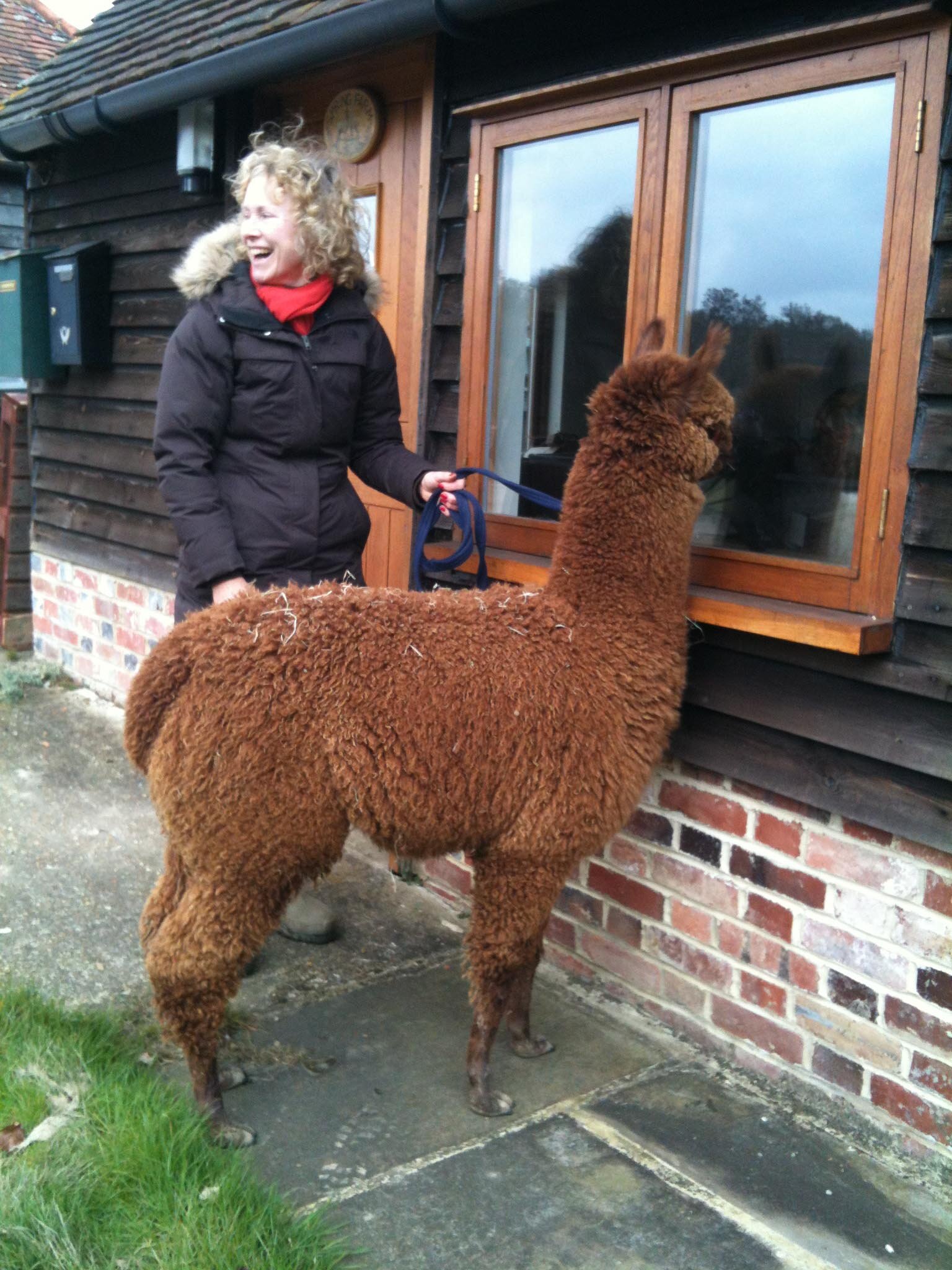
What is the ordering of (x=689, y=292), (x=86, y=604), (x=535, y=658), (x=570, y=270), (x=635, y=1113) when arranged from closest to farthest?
(x=535, y=658), (x=635, y=1113), (x=689, y=292), (x=570, y=270), (x=86, y=604)

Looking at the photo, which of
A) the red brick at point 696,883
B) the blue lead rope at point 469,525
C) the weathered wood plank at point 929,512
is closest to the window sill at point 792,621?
the weathered wood plank at point 929,512

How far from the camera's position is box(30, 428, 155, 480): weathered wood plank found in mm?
6504

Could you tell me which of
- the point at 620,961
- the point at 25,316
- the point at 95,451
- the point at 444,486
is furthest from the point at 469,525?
the point at 25,316

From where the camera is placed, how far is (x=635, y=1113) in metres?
3.06

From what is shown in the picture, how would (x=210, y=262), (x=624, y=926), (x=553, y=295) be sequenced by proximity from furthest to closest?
(x=553, y=295), (x=624, y=926), (x=210, y=262)

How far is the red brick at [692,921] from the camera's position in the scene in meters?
3.41

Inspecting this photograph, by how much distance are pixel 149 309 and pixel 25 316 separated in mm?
1106

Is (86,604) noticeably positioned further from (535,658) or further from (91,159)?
(535,658)

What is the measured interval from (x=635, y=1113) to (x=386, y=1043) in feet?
2.55

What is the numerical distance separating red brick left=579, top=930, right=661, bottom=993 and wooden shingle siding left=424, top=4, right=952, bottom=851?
71 centimetres

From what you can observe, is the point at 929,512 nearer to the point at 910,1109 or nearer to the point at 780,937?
the point at 780,937

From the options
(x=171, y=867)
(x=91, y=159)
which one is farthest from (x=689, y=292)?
(x=91, y=159)

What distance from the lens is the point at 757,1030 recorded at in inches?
129

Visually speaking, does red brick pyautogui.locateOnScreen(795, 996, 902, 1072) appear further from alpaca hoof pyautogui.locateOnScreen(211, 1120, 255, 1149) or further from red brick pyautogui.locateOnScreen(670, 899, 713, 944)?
alpaca hoof pyautogui.locateOnScreen(211, 1120, 255, 1149)
